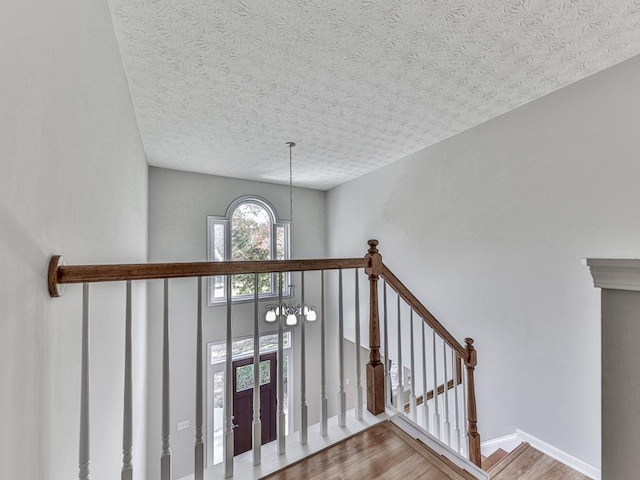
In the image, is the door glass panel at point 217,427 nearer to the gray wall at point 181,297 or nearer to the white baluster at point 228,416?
the gray wall at point 181,297

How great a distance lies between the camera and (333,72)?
2.00m

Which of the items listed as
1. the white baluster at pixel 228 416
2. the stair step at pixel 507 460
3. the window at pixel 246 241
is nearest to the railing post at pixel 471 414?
the stair step at pixel 507 460

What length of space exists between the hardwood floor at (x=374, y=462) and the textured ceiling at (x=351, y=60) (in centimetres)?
232

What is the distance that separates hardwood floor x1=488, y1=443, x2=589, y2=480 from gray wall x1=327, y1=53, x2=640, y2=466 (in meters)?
0.15

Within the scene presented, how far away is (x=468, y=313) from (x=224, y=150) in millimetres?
3400

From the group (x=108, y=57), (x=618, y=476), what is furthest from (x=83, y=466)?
(x=108, y=57)

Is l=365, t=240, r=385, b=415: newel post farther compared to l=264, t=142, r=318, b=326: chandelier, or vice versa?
l=264, t=142, r=318, b=326: chandelier

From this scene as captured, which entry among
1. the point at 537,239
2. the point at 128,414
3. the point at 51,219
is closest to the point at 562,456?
the point at 537,239

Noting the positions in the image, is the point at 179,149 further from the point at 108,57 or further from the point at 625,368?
the point at 625,368

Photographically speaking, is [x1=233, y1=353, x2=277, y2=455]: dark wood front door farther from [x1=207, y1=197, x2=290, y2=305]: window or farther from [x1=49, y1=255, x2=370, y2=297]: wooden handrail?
[x1=49, y1=255, x2=370, y2=297]: wooden handrail

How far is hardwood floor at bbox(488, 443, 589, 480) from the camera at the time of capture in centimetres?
214

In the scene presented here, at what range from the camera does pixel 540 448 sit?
238 cm

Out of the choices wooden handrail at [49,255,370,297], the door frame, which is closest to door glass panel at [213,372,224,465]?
the door frame

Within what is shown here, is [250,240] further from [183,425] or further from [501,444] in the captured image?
[501,444]
